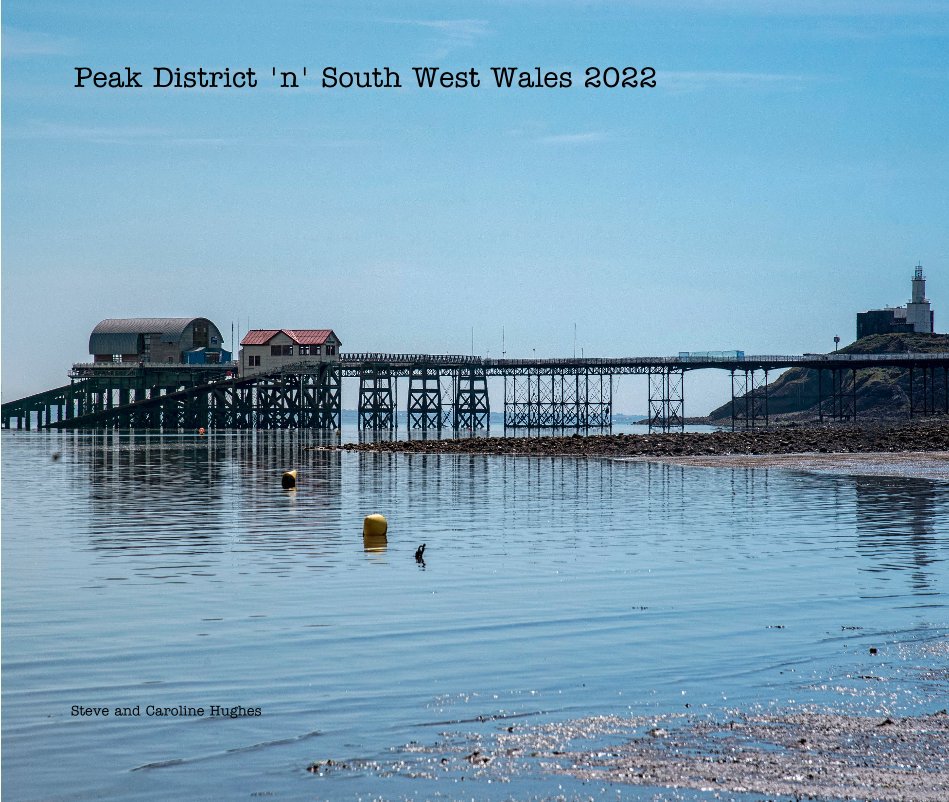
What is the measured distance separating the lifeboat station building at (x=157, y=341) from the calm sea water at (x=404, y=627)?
110 metres

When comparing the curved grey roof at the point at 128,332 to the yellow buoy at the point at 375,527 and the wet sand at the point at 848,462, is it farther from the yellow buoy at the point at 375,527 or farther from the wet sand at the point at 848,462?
the yellow buoy at the point at 375,527

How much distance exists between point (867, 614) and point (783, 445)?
2560 inches

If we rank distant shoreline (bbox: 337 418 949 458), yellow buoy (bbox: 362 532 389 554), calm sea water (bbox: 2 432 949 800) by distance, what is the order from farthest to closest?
distant shoreline (bbox: 337 418 949 458) < yellow buoy (bbox: 362 532 389 554) < calm sea water (bbox: 2 432 949 800)

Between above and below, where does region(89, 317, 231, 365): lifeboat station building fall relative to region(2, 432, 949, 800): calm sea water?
above

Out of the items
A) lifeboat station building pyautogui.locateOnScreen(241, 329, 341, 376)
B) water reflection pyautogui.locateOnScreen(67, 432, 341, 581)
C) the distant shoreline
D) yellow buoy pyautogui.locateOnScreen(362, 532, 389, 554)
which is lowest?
yellow buoy pyautogui.locateOnScreen(362, 532, 389, 554)

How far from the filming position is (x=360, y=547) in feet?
91.6

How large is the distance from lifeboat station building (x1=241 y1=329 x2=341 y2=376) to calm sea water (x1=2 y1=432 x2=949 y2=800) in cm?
10037

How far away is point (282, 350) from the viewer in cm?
13900

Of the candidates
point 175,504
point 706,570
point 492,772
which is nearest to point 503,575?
point 706,570

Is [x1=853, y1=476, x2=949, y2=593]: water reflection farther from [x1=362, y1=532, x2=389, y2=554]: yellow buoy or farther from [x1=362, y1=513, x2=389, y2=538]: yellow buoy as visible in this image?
[x1=362, y1=513, x2=389, y2=538]: yellow buoy

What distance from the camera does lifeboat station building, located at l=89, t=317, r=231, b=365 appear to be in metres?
146

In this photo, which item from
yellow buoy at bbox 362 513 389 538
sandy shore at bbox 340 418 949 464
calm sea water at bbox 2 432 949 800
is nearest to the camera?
calm sea water at bbox 2 432 949 800

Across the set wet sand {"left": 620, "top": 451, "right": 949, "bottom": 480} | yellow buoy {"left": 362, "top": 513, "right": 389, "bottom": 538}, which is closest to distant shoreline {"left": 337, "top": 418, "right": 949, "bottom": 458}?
wet sand {"left": 620, "top": 451, "right": 949, "bottom": 480}

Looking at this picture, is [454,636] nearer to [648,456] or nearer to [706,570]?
[706,570]
